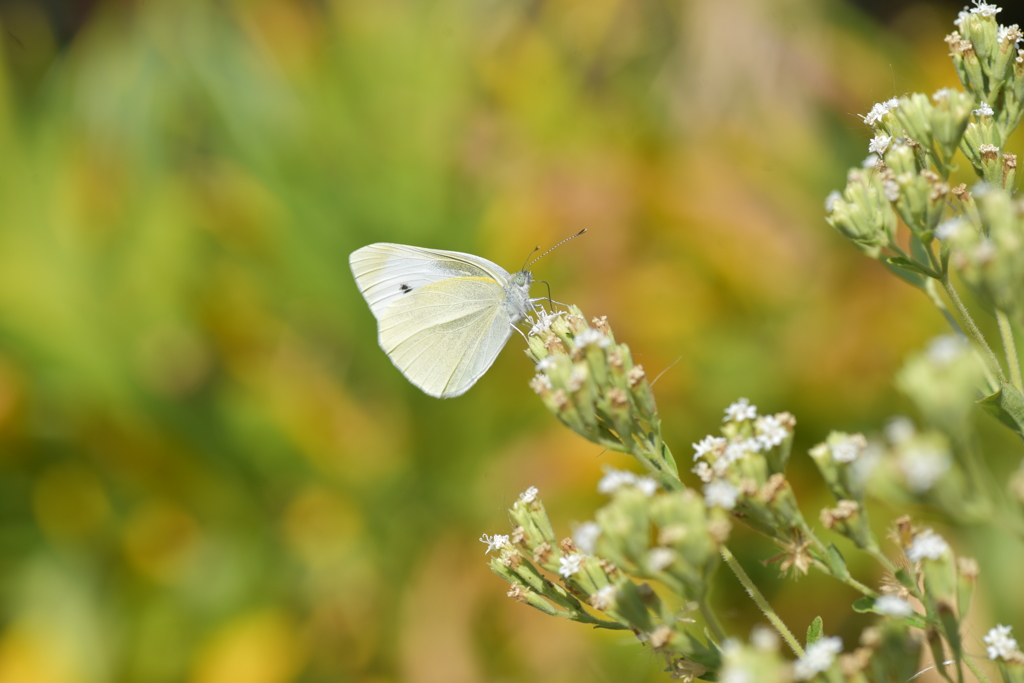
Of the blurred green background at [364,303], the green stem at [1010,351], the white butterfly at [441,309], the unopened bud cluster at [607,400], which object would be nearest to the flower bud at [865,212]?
the green stem at [1010,351]

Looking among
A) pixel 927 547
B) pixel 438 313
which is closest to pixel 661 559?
pixel 927 547

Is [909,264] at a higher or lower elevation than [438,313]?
lower

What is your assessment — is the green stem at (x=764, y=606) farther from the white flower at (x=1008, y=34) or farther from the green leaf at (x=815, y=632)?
the white flower at (x=1008, y=34)

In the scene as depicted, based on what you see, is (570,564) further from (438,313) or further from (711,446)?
(438,313)

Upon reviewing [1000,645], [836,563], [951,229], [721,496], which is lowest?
[1000,645]

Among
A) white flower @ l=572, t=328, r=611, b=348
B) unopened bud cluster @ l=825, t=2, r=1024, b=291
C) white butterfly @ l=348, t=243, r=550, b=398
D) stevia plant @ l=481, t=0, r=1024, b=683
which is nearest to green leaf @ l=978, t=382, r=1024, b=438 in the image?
stevia plant @ l=481, t=0, r=1024, b=683

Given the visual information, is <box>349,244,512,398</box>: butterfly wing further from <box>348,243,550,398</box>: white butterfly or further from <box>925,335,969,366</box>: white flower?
<box>925,335,969,366</box>: white flower
